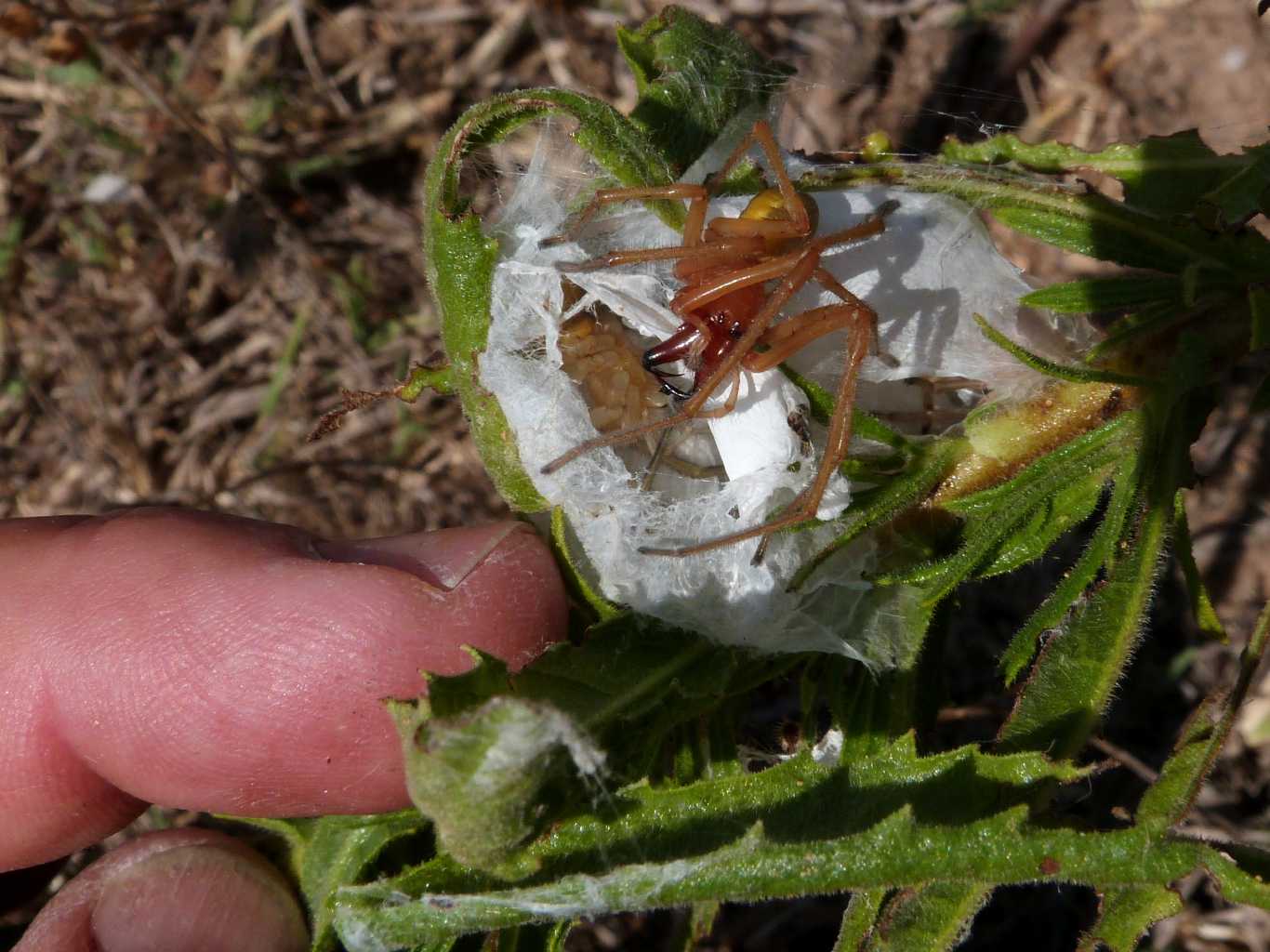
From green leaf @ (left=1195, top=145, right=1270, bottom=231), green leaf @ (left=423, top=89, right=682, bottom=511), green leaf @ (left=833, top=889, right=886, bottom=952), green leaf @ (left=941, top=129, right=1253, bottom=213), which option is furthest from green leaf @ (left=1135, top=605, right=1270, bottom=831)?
green leaf @ (left=423, top=89, right=682, bottom=511)

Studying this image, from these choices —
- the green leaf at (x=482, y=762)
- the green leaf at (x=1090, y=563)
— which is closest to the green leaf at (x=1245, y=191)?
the green leaf at (x=1090, y=563)

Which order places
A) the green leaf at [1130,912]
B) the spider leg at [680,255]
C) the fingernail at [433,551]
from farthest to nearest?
1. the fingernail at [433,551]
2. the spider leg at [680,255]
3. the green leaf at [1130,912]

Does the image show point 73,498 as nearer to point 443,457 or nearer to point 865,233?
point 443,457

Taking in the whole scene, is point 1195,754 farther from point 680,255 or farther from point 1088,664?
point 680,255

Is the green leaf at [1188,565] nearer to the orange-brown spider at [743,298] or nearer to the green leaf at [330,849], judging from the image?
the orange-brown spider at [743,298]

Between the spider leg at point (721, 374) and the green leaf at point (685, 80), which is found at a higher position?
the green leaf at point (685, 80)

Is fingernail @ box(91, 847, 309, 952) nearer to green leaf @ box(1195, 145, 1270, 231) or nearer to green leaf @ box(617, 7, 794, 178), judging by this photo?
green leaf @ box(617, 7, 794, 178)

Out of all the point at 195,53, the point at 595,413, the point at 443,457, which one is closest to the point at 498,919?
the point at 595,413

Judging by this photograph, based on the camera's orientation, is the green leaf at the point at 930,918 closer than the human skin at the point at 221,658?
Yes
